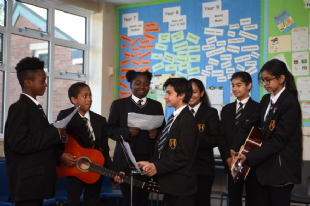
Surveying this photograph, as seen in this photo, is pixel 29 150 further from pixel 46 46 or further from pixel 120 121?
pixel 46 46

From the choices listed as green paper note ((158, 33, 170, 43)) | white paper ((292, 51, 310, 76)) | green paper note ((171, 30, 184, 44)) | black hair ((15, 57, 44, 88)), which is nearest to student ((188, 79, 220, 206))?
black hair ((15, 57, 44, 88))

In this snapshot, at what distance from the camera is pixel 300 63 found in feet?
13.9

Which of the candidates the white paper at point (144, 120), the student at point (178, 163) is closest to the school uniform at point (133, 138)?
the white paper at point (144, 120)

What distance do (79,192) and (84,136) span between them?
47 centimetres

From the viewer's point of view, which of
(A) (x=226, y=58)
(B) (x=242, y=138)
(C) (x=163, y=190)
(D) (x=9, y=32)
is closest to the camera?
(C) (x=163, y=190)

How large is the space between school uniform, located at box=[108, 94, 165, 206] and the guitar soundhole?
36 cm

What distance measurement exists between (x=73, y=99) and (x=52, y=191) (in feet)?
3.16

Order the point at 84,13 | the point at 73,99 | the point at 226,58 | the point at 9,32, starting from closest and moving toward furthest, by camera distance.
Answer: the point at 73,99 → the point at 9,32 → the point at 226,58 → the point at 84,13

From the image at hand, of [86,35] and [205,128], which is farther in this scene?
[86,35]

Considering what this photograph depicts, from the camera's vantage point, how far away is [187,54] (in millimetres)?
5109

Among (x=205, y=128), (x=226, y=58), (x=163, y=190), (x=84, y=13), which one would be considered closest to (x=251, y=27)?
(x=226, y=58)

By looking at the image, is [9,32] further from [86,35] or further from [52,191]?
[52,191]

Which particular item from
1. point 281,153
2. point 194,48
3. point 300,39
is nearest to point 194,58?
point 194,48

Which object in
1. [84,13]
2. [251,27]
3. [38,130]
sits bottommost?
[38,130]
